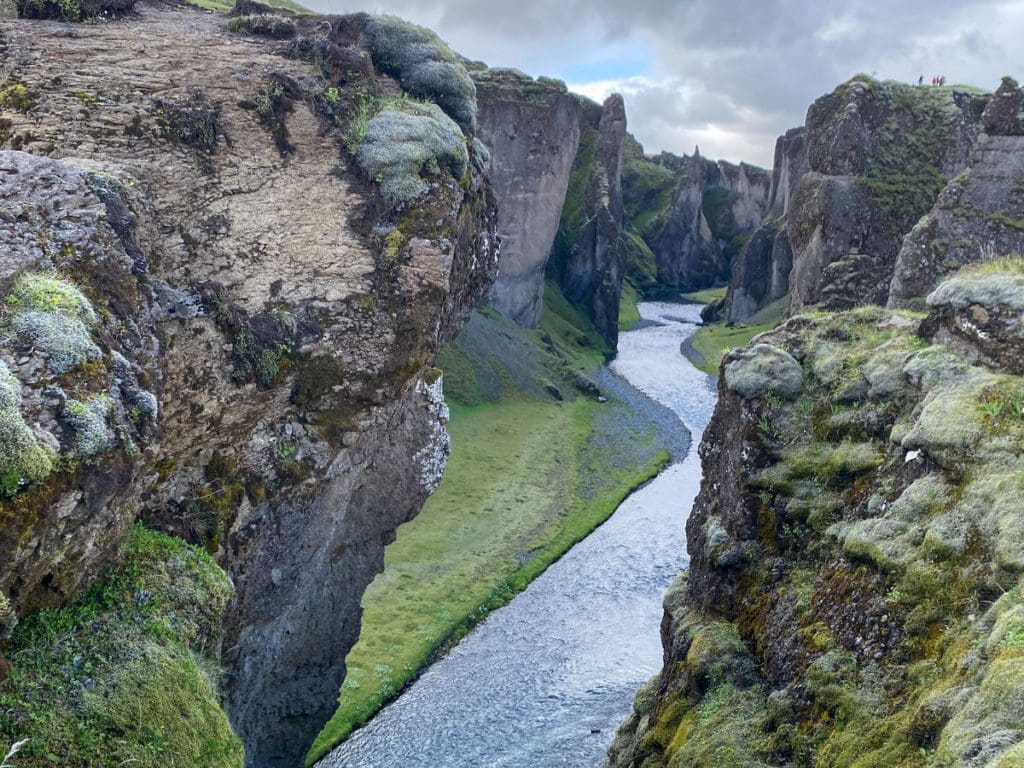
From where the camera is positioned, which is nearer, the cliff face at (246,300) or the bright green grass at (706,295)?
the cliff face at (246,300)

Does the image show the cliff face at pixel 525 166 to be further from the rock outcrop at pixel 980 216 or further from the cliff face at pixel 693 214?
the cliff face at pixel 693 214

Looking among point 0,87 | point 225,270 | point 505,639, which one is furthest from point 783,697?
point 0,87

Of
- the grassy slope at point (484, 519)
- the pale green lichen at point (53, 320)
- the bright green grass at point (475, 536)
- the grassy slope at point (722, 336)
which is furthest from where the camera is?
the grassy slope at point (722, 336)

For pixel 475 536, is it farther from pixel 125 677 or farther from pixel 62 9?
pixel 125 677

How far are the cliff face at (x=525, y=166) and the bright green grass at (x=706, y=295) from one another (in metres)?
65.1

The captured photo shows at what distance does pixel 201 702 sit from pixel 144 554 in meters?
3.13

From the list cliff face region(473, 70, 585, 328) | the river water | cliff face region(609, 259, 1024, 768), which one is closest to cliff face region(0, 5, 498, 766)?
the river water

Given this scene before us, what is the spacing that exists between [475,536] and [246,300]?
24.5m

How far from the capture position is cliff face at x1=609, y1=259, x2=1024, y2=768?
456 inches

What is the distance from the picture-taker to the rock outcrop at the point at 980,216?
1211 inches

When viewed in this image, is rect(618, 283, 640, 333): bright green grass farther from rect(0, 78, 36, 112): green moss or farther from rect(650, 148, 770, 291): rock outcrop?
rect(0, 78, 36, 112): green moss

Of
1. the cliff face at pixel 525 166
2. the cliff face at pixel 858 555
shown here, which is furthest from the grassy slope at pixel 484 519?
the cliff face at pixel 525 166

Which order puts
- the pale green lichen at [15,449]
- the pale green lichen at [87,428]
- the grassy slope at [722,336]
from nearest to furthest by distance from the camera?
1. the pale green lichen at [15,449]
2. the pale green lichen at [87,428]
3. the grassy slope at [722,336]

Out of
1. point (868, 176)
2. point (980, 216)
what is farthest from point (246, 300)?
point (868, 176)
